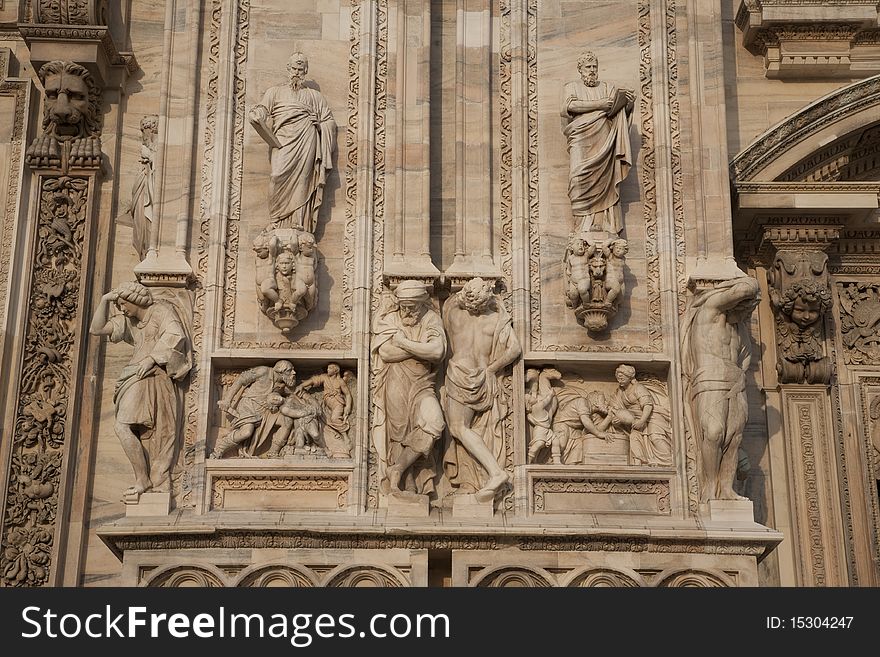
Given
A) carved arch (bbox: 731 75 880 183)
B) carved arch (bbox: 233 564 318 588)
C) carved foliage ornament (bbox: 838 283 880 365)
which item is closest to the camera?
carved arch (bbox: 233 564 318 588)

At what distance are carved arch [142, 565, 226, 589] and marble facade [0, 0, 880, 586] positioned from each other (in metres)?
0.04

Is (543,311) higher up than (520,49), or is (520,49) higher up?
(520,49)

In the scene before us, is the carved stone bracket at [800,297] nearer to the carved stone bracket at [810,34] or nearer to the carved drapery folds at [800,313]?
the carved drapery folds at [800,313]

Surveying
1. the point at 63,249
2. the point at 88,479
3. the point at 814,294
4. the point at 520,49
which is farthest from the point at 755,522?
the point at 63,249

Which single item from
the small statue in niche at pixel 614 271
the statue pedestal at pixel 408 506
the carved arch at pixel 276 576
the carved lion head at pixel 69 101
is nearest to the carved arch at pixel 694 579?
the statue pedestal at pixel 408 506

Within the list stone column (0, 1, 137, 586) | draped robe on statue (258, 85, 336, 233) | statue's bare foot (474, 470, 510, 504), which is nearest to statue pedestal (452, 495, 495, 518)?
statue's bare foot (474, 470, 510, 504)

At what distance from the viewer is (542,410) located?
14.2 meters

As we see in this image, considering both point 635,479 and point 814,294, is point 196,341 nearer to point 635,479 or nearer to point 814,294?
point 635,479

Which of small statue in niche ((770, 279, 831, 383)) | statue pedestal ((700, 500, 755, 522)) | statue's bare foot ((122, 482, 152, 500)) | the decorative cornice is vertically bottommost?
the decorative cornice

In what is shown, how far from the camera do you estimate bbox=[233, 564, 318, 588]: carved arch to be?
13.2 m

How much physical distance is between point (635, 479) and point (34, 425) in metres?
5.88

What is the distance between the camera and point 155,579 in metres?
13.2

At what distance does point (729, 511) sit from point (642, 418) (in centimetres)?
118

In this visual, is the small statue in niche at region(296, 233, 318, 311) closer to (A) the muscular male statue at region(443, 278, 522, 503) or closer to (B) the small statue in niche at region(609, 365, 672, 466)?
(A) the muscular male statue at region(443, 278, 522, 503)
